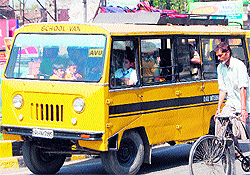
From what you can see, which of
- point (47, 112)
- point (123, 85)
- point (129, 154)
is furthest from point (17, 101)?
point (129, 154)

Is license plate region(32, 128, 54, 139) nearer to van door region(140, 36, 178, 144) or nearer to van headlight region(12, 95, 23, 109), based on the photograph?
van headlight region(12, 95, 23, 109)

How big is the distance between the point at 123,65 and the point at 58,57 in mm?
966

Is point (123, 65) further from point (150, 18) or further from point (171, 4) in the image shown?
point (171, 4)

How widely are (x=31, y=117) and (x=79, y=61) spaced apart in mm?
1073

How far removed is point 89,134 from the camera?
7.11 meters

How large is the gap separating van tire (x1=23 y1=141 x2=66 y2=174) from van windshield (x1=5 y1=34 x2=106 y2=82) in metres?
1.15

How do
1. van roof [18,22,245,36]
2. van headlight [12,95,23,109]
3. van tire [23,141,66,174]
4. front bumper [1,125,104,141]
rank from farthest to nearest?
van tire [23,141,66,174], van headlight [12,95,23,109], van roof [18,22,245,36], front bumper [1,125,104,141]

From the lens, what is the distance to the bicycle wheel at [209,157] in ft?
20.9

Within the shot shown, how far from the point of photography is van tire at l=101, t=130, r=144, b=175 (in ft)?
25.0

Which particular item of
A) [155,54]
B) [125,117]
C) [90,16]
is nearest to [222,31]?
[155,54]

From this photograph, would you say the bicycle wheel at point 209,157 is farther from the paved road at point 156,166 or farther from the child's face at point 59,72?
the child's face at point 59,72

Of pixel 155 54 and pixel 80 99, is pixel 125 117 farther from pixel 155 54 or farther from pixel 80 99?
pixel 155 54

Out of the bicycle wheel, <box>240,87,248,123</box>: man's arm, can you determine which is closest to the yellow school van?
the bicycle wheel

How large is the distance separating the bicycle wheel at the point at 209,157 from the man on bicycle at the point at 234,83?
0.98ft
